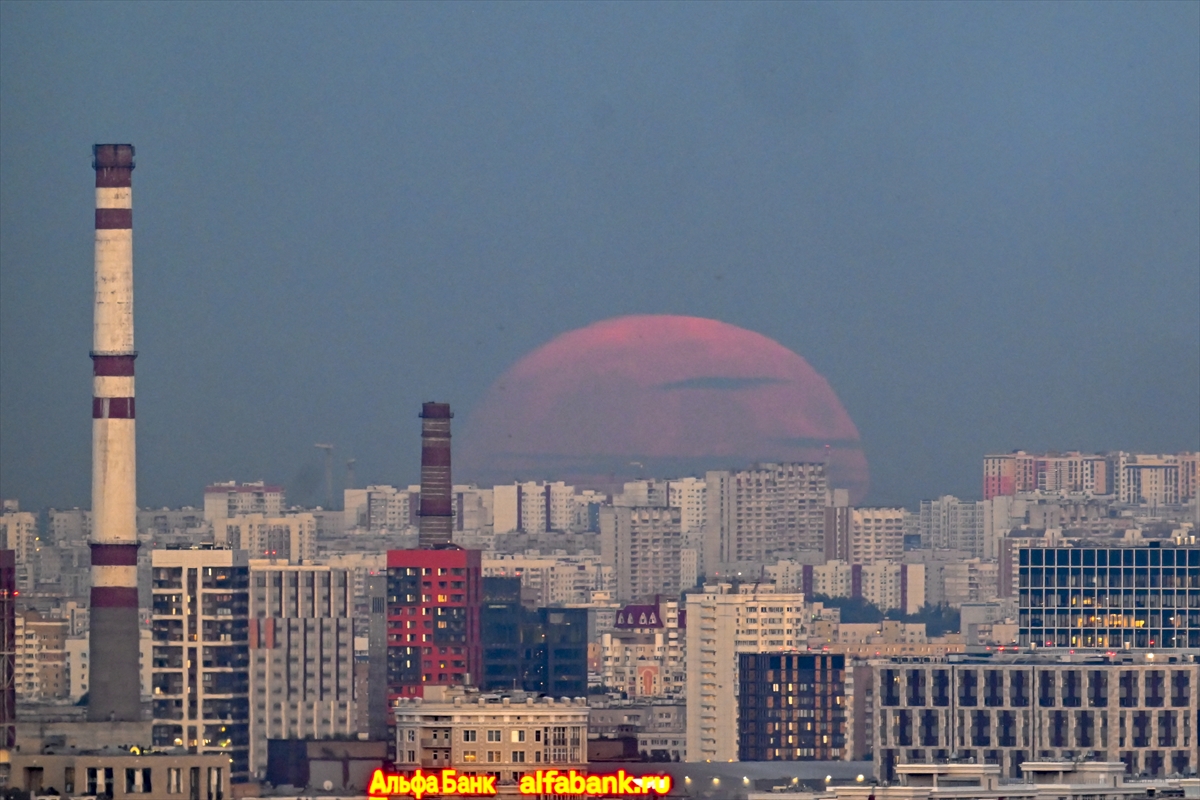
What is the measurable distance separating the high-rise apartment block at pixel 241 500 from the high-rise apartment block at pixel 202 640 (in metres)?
1.76

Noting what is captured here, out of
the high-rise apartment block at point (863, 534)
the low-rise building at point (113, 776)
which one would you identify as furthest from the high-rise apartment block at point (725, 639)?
the low-rise building at point (113, 776)

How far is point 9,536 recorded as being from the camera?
5831 cm

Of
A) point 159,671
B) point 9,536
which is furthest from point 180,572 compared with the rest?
point 9,536

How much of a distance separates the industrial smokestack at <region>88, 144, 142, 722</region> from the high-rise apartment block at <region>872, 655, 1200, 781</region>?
42.3 feet

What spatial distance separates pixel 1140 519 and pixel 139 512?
3847 centimetres

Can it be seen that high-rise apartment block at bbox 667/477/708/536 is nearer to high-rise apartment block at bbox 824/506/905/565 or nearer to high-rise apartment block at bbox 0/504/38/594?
high-rise apartment block at bbox 824/506/905/565

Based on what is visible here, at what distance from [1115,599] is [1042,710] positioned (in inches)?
419

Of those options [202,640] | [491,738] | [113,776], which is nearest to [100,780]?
[113,776]

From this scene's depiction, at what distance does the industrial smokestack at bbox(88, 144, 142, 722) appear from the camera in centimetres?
6147

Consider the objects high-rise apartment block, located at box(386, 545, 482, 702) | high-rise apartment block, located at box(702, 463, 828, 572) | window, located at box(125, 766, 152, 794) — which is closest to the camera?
window, located at box(125, 766, 152, 794)

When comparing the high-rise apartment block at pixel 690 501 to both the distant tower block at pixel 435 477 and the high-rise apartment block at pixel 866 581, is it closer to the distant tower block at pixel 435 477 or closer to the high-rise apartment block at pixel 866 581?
the high-rise apartment block at pixel 866 581

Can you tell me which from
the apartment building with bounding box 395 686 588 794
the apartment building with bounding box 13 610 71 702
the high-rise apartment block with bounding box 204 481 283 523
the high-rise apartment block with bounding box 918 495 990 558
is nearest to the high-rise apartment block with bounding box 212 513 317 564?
the high-rise apartment block with bounding box 204 481 283 523

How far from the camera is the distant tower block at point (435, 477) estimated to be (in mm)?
69688

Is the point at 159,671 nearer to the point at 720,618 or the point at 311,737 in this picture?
the point at 311,737
